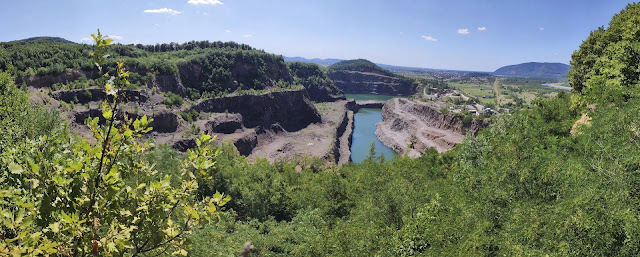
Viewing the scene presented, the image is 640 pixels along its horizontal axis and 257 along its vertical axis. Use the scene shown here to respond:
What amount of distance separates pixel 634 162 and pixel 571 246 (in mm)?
4873

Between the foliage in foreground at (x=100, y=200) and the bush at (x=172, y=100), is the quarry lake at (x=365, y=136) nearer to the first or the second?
the bush at (x=172, y=100)

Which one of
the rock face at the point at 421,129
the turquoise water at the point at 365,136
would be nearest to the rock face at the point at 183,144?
the turquoise water at the point at 365,136

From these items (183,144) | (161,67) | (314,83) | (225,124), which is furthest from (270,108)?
(314,83)

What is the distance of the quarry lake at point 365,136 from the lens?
95.2 m

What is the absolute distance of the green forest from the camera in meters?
4.61

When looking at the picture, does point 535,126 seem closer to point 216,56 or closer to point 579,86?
point 579,86

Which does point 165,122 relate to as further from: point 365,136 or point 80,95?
point 365,136

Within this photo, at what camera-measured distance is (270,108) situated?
102562 millimetres

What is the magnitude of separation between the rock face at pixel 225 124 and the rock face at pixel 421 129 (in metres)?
47.0

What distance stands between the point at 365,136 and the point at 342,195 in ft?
285

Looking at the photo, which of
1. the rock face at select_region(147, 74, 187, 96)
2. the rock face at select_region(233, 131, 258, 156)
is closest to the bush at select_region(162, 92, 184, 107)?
the rock face at select_region(147, 74, 187, 96)

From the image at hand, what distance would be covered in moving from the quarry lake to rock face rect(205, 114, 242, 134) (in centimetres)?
3388

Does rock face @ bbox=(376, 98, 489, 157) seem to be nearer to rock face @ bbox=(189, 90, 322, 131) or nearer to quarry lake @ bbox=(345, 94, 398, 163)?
quarry lake @ bbox=(345, 94, 398, 163)

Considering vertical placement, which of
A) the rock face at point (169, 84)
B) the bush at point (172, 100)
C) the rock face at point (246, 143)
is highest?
the rock face at point (169, 84)
